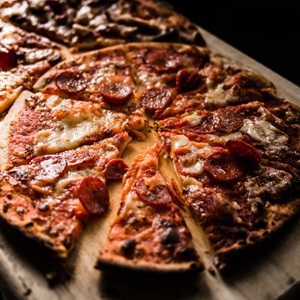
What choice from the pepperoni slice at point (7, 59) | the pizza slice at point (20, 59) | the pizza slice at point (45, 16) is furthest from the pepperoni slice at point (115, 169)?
the pizza slice at point (45, 16)

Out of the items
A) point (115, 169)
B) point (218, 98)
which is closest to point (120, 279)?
point (115, 169)

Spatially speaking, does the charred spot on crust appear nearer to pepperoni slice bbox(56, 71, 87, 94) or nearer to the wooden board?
the wooden board

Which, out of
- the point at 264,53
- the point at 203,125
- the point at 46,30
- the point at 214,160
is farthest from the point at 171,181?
the point at 264,53

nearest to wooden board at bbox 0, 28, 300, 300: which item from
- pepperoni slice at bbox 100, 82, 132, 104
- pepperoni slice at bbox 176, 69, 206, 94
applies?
pepperoni slice at bbox 100, 82, 132, 104

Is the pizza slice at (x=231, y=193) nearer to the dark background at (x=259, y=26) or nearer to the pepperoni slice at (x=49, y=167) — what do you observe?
the pepperoni slice at (x=49, y=167)

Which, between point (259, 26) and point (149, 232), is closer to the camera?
point (149, 232)

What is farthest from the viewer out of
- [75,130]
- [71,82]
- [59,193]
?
[71,82]

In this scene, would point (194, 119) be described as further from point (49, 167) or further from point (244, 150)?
point (49, 167)

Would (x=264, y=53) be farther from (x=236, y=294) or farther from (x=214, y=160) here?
(x=236, y=294)
